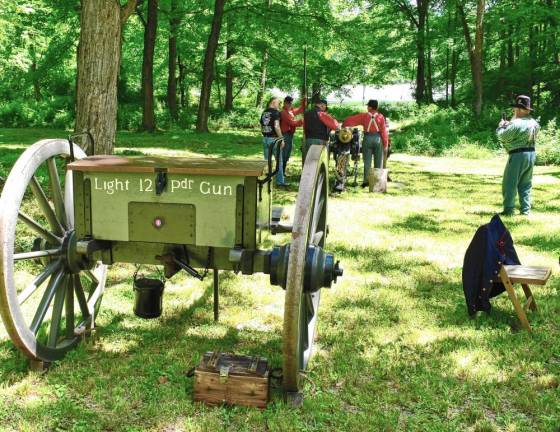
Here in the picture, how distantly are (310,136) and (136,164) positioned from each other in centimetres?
752

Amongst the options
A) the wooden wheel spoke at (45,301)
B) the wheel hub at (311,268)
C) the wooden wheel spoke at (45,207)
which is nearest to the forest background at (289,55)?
the wooden wheel spoke at (45,207)

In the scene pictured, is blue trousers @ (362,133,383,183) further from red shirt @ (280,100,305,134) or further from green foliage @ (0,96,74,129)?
green foliage @ (0,96,74,129)

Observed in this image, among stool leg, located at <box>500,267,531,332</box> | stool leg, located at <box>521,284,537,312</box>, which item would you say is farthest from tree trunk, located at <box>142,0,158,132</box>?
stool leg, located at <box>500,267,531,332</box>

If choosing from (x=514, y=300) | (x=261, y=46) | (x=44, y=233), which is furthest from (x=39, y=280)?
(x=261, y=46)

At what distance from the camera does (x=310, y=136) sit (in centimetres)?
1059

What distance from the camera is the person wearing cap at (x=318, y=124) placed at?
10.3 m

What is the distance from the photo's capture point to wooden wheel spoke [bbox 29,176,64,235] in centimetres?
363

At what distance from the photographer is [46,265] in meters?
3.71

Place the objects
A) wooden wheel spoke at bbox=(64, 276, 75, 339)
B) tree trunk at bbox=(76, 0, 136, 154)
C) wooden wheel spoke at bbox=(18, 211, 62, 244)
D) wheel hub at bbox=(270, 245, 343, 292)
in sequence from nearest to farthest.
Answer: wheel hub at bbox=(270, 245, 343, 292), wooden wheel spoke at bbox=(18, 211, 62, 244), wooden wheel spoke at bbox=(64, 276, 75, 339), tree trunk at bbox=(76, 0, 136, 154)

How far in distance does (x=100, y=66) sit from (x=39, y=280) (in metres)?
4.31

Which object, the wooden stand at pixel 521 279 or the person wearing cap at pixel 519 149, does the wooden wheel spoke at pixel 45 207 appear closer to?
the wooden stand at pixel 521 279

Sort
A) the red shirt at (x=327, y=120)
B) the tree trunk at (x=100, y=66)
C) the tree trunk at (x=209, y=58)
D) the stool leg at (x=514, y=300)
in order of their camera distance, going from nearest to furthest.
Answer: the stool leg at (x=514, y=300) < the tree trunk at (x=100, y=66) < the red shirt at (x=327, y=120) < the tree trunk at (x=209, y=58)

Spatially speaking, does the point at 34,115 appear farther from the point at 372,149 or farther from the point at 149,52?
the point at 372,149

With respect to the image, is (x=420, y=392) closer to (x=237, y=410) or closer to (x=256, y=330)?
(x=237, y=410)
